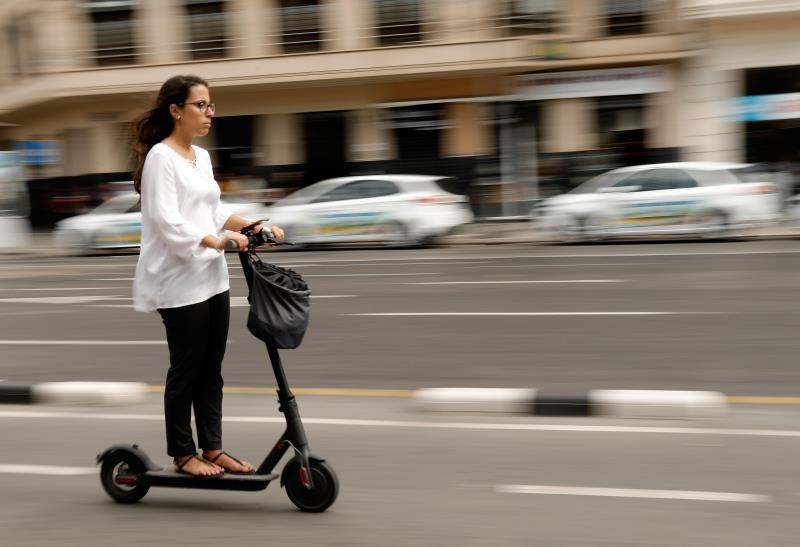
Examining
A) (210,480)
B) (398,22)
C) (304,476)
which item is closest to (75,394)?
(210,480)

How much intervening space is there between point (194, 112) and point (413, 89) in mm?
23318

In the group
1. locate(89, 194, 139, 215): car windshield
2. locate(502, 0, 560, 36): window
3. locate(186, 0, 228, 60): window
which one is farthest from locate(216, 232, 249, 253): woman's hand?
locate(186, 0, 228, 60): window

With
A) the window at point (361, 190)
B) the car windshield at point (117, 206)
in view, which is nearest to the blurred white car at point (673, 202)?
the window at point (361, 190)

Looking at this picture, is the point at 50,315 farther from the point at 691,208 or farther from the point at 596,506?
the point at 691,208

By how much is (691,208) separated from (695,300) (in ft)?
24.3

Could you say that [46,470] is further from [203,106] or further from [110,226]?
[110,226]

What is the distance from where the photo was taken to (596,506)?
13.8ft

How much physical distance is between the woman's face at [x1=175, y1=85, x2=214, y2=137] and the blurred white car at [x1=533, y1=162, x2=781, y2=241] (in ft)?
46.8

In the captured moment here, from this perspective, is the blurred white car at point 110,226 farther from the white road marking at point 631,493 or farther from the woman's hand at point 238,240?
the woman's hand at point 238,240

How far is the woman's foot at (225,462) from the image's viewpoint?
4.33 metres

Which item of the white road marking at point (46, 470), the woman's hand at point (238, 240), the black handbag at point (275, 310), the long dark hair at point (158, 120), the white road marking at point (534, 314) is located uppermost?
the long dark hair at point (158, 120)

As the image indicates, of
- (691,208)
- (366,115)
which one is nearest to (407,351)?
(691,208)

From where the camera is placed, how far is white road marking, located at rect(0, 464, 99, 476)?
4965mm

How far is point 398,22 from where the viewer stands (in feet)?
89.7
